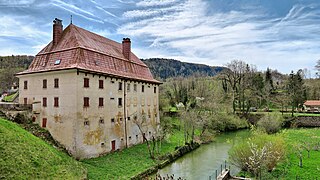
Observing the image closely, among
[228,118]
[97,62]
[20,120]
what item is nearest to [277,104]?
[228,118]

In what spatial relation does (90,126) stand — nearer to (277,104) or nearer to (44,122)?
(44,122)

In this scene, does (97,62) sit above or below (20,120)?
above

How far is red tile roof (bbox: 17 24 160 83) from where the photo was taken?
748 inches

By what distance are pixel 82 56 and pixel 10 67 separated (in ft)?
248

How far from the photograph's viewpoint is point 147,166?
59.6 feet

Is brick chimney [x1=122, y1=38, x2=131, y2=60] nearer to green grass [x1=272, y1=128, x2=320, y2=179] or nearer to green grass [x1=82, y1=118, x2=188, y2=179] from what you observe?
green grass [x1=82, y1=118, x2=188, y2=179]

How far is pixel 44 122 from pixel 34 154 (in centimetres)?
701

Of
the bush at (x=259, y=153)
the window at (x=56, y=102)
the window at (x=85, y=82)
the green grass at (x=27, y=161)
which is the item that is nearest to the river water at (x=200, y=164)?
the bush at (x=259, y=153)

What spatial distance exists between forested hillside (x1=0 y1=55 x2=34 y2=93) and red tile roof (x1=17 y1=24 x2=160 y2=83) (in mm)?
45585

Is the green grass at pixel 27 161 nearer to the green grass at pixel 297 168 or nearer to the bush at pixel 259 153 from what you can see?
the bush at pixel 259 153

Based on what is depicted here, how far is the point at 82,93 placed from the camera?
18375 millimetres

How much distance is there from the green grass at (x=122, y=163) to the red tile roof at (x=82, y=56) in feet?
22.3

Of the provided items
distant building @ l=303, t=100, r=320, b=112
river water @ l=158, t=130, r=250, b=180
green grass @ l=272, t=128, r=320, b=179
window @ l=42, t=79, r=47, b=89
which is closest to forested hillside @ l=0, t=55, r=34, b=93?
window @ l=42, t=79, r=47, b=89

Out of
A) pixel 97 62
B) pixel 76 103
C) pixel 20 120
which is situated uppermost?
pixel 97 62
